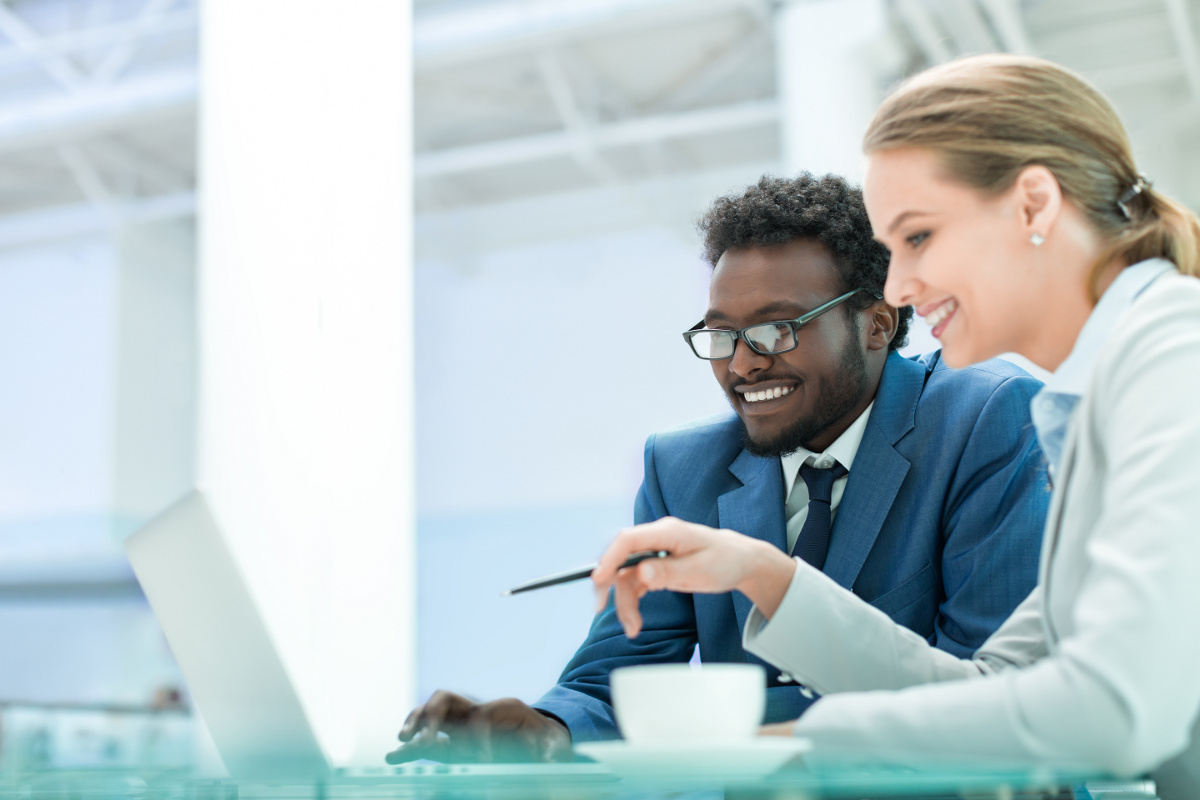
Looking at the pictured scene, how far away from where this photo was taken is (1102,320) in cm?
90

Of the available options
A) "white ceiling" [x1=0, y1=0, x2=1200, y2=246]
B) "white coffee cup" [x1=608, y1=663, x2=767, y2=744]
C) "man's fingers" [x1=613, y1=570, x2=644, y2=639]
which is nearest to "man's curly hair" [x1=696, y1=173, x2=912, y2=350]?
"man's fingers" [x1=613, y1=570, x2=644, y2=639]

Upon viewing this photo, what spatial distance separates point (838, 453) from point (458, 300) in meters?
7.65

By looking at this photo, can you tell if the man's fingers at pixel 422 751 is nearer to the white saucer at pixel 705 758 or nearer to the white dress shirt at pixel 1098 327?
the white saucer at pixel 705 758

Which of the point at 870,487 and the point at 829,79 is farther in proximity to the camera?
the point at 829,79

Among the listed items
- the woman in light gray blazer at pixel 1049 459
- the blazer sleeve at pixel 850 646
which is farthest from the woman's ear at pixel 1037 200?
the blazer sleeve at pixel 850 646

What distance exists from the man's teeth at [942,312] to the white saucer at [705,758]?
0.54 meters

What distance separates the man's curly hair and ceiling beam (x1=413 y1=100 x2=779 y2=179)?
4668 mm

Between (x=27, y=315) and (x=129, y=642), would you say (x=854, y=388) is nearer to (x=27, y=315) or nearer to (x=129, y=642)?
(x=129, y=642)

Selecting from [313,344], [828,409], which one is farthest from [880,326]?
[313,344]

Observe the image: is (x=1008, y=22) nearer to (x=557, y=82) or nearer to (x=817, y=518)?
(x=557, y=82)

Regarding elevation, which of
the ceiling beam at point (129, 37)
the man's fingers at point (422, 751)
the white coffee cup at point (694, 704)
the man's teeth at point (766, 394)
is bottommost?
the man's fingers at point (422, 751)

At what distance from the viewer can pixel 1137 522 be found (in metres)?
0.69

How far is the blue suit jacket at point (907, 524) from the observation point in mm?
1226

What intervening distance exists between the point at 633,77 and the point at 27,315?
5.41m
